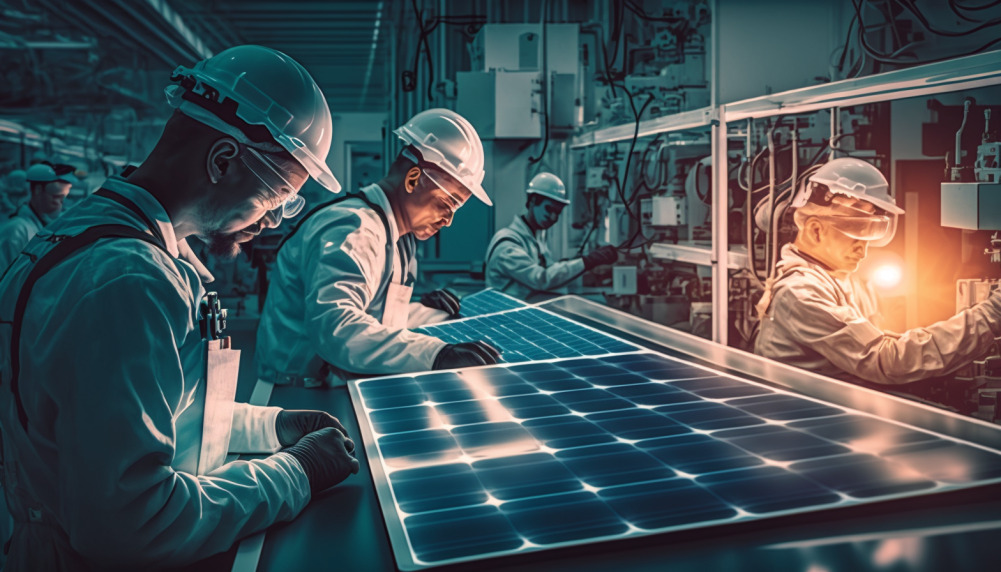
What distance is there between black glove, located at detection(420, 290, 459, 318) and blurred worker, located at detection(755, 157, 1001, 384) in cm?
136

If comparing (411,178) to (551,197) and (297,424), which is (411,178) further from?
(551,197)

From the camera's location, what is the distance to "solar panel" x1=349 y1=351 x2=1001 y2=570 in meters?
1.20

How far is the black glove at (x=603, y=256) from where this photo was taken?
581 cm

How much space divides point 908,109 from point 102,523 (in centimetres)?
405

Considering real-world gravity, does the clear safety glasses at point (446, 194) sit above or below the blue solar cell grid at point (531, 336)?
above

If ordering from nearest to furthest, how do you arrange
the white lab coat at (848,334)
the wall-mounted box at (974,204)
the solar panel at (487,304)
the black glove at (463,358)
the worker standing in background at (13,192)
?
the black glove at (463,358) → the wall-mounted box at (974,204) → the white lab coat at (848,334) → the solar panel at (487,304) → the worker standing in background at (13,192)

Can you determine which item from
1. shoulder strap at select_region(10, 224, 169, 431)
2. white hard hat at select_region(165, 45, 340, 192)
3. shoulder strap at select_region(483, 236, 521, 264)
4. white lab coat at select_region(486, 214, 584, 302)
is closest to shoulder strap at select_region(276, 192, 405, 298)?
white hard hat at select_region(165, 45, 340, 192)

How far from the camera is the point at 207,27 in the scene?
11.9 metres

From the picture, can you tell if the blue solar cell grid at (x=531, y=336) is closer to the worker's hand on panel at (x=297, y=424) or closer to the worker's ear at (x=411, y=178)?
the worker's ear at (x=411, y=178)

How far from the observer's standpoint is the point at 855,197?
3324 millimetres

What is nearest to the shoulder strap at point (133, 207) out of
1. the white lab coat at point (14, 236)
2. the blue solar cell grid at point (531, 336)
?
the blue solar cell grid at point (531, 336)

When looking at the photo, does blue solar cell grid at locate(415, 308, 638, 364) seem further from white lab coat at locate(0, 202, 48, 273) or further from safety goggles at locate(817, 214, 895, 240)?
white lab coat at locate(0, 202, 48, 273)

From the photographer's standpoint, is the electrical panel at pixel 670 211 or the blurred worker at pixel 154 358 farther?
the electrical panel at pixel 670 211

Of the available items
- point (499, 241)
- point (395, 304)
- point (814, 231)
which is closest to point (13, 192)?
point (499, 241)
